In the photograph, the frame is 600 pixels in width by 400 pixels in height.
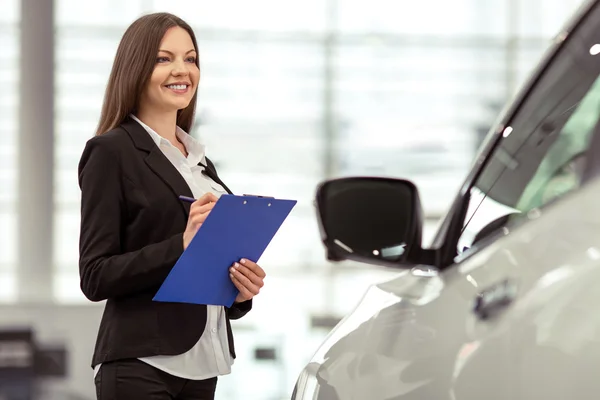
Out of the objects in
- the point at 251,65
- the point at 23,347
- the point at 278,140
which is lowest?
the point at 23,347

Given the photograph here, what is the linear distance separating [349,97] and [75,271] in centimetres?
197

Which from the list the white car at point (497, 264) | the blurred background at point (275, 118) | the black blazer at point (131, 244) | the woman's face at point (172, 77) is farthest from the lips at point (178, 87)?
the blurred background at point (275, 118)

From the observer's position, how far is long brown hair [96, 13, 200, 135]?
1.88 meters

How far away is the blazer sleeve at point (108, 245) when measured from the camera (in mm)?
1721

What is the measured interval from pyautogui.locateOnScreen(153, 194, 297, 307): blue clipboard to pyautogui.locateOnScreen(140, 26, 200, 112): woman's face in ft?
1.09

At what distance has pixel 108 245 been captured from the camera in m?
1.75

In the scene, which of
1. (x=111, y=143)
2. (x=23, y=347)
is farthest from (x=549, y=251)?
(x=23, y=347)

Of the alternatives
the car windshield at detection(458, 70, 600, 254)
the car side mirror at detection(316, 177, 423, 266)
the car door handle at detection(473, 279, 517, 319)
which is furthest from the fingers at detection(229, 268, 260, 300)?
the car door handle at detection(473, 279, 517, 319)

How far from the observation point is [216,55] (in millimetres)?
6133

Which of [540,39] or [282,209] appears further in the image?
[540,39]

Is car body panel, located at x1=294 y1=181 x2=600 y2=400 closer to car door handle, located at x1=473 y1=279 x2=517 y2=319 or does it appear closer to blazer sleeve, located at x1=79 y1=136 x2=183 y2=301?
car door handle, located at x1=473 y1=279 x2=517 y2=319

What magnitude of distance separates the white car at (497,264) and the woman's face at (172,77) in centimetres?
76

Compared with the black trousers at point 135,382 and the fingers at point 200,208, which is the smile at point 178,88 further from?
the black trousers at point 135,382

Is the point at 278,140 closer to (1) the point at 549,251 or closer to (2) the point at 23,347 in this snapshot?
(2) the point at 23,347
